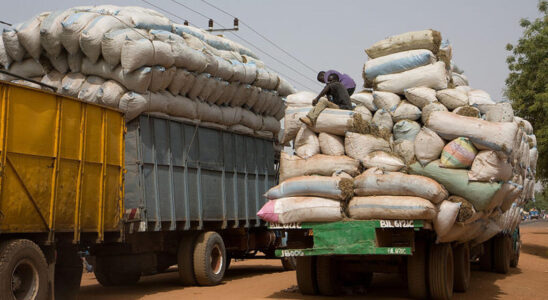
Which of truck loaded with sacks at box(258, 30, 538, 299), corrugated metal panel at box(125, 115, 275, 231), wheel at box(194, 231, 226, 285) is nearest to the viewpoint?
truck loaded with sacks at box(258, 30, 538, 299)

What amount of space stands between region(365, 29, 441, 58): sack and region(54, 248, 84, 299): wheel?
206 inches

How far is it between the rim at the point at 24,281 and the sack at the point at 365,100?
4777 mm

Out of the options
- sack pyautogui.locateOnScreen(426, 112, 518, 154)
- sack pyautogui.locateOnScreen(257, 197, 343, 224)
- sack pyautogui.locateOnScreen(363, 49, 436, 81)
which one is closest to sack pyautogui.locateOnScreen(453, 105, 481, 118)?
sack pyautogui.locateOnScreen(426, 112, 518, 154)

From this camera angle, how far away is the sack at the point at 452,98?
8641mm

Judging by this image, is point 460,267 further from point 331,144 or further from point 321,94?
point 321,94

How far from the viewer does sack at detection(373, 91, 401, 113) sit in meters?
8.85

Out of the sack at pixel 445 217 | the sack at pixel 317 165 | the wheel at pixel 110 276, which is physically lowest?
the wheel at pixel 110 276

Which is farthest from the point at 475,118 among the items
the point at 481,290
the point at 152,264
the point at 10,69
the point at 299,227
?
the point at 10,69

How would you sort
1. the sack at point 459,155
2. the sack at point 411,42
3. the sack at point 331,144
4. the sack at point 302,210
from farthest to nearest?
the sack at point 411,42 < the sack at point 331,144 < the sack at point 459,155 < the sack at point 302,210

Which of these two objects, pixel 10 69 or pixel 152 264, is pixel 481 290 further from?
A: pixel 10 69

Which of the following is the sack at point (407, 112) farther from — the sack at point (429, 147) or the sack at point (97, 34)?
the sack at point (97, 34)

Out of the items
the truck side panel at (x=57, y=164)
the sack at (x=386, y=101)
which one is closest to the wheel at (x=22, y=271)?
the truck side panel at (x=57, y=164)

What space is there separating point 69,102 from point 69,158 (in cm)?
70

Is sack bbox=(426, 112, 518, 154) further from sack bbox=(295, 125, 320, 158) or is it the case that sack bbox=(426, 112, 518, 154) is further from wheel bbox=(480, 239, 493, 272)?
wheel bbox=(480, 239, 493, 272)
